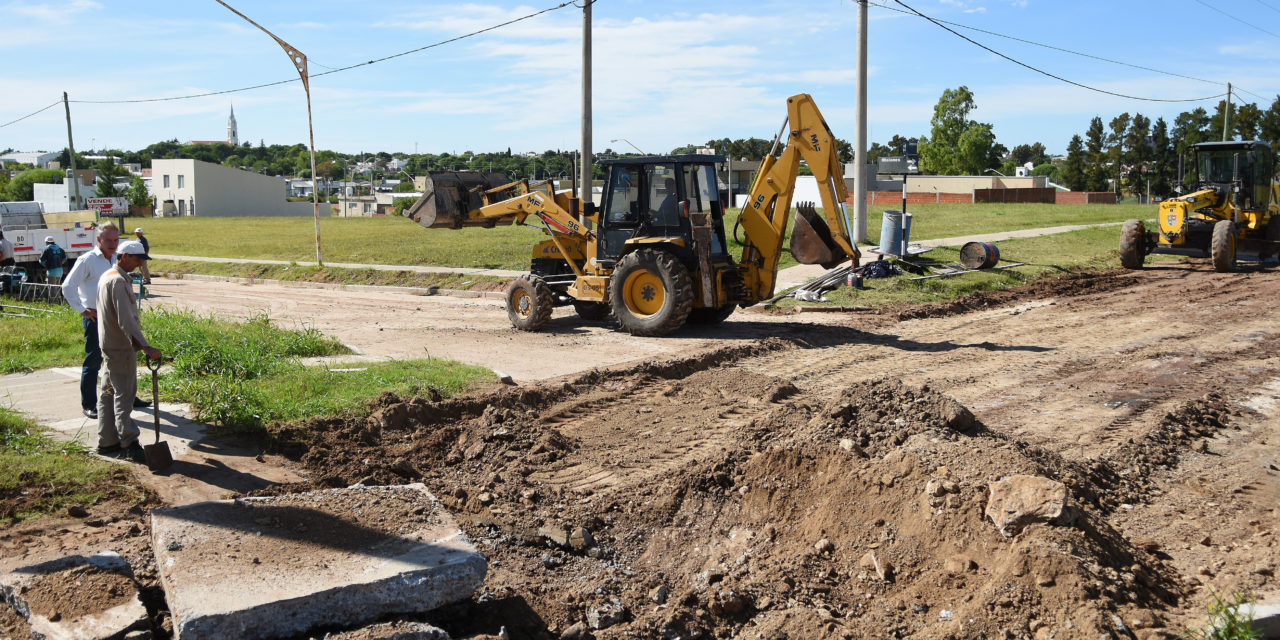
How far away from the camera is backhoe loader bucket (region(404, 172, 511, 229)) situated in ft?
49.8

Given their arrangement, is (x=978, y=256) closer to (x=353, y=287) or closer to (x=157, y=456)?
(x=353, y=287)

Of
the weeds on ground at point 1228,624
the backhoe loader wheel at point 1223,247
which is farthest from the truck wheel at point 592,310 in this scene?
the backhoe loader wheel at point 1223,247

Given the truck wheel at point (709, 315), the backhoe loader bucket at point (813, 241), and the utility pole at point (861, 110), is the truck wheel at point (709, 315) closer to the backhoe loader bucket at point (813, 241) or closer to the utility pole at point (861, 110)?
the backhoe loader bucket at point (813, 241)

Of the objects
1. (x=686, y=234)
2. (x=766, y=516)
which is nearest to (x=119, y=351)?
(x=766, y=516)

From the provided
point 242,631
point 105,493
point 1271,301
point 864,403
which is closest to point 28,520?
point 105,493

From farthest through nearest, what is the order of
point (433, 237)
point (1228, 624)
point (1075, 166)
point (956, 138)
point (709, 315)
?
point (1075, 166) → point (956, 138) → point (433, 237) → point (709, 315) → point (1228, 624)

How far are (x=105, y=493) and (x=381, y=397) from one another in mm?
2755

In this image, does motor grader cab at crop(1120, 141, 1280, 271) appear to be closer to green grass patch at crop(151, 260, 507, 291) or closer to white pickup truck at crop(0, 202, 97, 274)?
green grass patch at crop(151, 260, 507, 291)

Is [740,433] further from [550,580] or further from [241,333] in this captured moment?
[241,333]

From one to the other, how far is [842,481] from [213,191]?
86.3m

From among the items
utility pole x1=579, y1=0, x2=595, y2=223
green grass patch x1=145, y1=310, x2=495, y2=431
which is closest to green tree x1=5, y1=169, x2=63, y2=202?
utility pole x1=579, y1=0, x2=595, y2=223

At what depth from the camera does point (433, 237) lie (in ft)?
114

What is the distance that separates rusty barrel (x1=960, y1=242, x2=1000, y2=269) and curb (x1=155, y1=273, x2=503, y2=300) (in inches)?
393

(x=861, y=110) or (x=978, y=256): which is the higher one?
(x=861, y=110)
